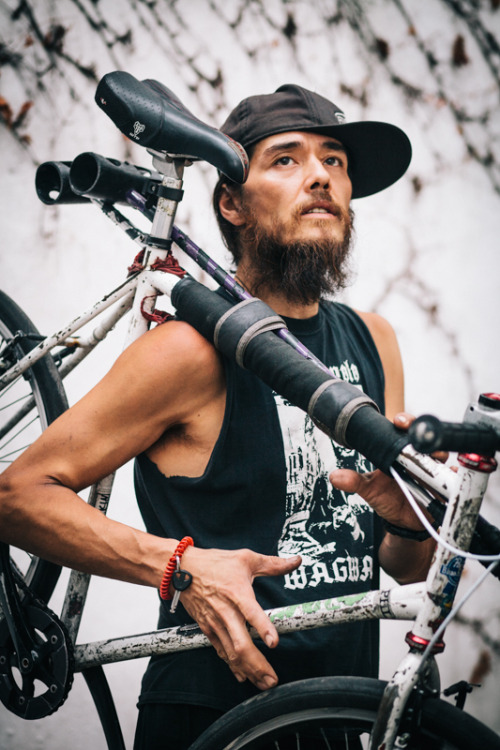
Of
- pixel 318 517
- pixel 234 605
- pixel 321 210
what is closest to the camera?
pixel 234 605

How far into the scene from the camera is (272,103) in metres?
1.24

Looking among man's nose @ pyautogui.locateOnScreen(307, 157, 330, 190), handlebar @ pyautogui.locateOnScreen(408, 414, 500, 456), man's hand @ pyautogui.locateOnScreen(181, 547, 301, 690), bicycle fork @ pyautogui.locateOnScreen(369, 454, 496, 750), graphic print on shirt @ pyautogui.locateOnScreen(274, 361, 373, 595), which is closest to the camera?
handlebar @ pyautogui.locateOnScreen(408, 414, 500, 456)

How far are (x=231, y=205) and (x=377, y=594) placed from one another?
2.80ft

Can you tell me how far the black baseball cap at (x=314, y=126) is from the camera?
47.5 inches

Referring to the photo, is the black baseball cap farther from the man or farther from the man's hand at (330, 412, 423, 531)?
the man's hand at (330, 412, 423, 531)

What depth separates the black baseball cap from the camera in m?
1.21

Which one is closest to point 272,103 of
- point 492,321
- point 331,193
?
point 331,193

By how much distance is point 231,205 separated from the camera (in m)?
1.34

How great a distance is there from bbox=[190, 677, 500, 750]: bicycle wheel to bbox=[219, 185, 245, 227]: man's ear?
871 millimetres

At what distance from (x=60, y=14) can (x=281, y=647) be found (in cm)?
185

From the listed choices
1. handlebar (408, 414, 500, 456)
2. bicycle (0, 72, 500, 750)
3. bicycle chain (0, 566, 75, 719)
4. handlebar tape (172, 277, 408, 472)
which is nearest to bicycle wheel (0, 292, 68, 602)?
bicycle (0, 72, 500, 750)

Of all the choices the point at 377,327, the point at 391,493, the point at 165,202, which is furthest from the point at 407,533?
the point at 165,202

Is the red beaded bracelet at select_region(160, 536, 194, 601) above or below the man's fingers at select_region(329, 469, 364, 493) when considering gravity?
below

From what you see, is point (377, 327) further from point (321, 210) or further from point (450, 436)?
point (450, 436)
